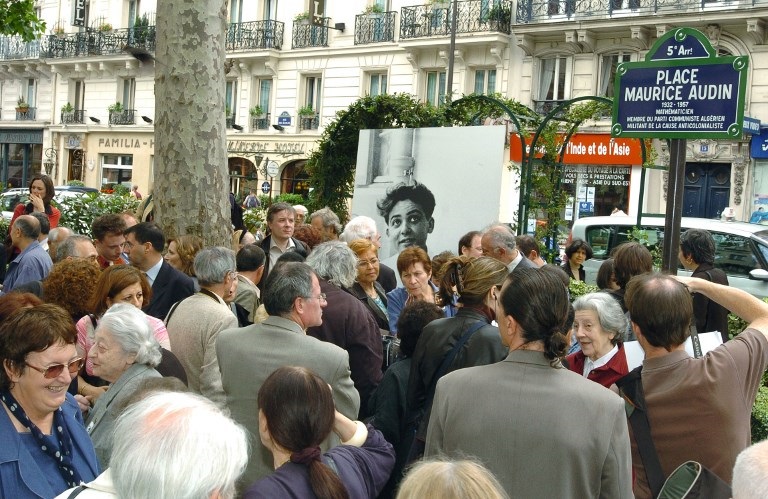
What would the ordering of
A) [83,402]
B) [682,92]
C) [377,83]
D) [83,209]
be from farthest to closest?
[377,83]
[83,209]
[682,92]
[83,402]

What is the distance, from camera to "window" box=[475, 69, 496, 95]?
27.6 m

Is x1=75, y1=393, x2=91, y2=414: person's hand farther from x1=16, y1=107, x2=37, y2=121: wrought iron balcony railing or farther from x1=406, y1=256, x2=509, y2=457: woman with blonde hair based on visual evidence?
x1=16, y1=107, x2=37, y2=121: wrought iron balcony railing

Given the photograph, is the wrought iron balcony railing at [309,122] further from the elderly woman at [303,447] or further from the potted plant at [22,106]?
the elderly woman at [303,447]

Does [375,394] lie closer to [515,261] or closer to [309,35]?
[515,261]

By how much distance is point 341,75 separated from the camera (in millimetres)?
30500

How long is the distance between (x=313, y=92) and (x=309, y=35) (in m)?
2.01

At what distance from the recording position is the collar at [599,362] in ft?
14.5

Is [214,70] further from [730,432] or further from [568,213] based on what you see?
[568,213]

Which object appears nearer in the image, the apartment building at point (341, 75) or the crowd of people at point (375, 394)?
the crowd of people at point (375, 394)

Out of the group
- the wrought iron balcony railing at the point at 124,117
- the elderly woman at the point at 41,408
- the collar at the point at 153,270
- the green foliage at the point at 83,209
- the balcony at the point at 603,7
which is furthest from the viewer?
the wrought iron balcony railing at the point at 124,117

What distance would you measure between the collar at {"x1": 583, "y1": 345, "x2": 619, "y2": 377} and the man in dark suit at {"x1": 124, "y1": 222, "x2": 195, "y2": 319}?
278 centimetres

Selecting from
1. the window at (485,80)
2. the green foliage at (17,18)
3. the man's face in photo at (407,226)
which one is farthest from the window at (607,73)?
the man's face in photo at (407,226)

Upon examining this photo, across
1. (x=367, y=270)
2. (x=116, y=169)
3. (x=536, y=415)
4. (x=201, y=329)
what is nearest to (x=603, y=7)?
(x=367, y=270)

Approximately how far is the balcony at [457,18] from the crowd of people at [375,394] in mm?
23331
